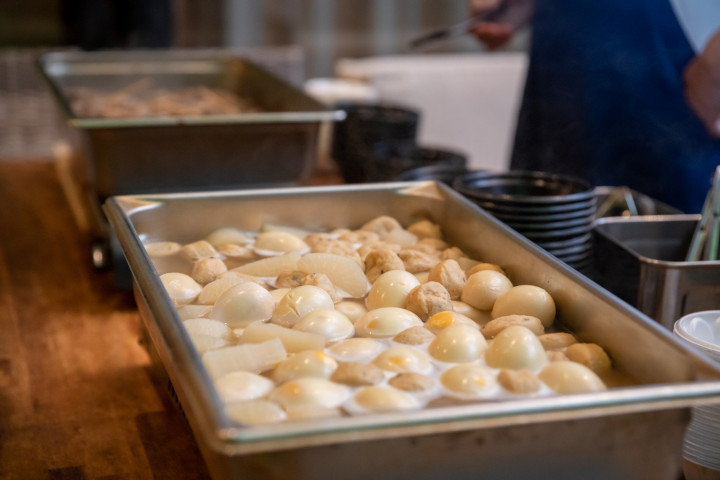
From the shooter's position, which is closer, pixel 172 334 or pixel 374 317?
pixel 172 334

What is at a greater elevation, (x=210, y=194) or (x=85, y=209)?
(x=210, y=194)

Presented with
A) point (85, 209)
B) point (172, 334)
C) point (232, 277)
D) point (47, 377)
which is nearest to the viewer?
point (172, 334)

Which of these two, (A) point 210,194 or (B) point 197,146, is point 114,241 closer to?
(B) point 197,146

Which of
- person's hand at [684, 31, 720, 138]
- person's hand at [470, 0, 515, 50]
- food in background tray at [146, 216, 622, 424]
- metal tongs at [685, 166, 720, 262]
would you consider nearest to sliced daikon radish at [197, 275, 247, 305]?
food in background tray at [146, 216, 622, 424]

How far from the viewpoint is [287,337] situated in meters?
0.81

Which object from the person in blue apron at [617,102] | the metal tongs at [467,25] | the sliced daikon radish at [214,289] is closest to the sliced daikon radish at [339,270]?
the sliced daikon radish at [214,289]

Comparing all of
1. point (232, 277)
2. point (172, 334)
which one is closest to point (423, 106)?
point (232, 277)

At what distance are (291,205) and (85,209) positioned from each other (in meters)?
0.69

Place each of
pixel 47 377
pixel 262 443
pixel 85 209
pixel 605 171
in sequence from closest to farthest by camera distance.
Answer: pixel 262 443 → pixel 47 377 → pixel 85 209 → pixel 605 171

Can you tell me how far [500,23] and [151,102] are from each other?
0.92m

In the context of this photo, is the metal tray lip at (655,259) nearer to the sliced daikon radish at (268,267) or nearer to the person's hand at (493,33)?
the sliced daikon radish at (268,267)

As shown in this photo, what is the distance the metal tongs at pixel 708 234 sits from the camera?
1.05 m

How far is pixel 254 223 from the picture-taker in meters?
1.18

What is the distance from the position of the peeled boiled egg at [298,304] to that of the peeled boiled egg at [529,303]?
0.67 ft
